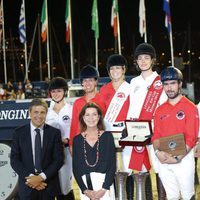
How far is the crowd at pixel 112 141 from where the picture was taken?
13.5ft

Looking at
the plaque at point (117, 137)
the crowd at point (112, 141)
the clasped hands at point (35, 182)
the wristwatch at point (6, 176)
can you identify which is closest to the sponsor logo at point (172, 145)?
the crowd at point (112, 141)

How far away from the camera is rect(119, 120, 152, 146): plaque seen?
14.5 ft

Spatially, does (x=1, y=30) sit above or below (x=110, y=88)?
above

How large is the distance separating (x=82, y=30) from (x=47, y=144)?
3811 centimetres

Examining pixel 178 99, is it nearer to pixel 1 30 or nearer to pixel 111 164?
pixel 111 164

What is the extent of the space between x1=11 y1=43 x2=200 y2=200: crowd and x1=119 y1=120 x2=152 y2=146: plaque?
0.32 ft

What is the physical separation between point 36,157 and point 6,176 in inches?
56.1

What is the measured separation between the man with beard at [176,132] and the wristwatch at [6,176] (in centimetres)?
219

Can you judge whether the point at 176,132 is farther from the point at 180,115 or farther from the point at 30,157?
the point at 30,157

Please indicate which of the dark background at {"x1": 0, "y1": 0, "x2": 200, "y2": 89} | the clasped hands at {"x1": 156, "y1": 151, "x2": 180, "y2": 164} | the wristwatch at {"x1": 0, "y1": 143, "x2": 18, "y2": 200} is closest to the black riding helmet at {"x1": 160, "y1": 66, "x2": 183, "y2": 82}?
the clasped hands at {"x1": 156, "y1": 151, "x2": 180, "y2": 164}

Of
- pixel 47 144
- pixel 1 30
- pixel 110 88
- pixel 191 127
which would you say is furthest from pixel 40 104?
pixel 1 30

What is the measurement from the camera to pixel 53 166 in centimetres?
441

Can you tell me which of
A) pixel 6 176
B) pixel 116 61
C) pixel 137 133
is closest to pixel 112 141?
pixel 137 133

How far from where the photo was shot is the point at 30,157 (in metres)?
4.40
